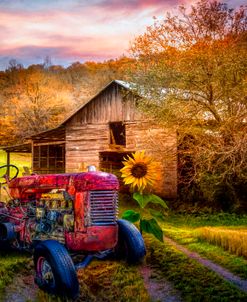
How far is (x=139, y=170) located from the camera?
6938 millimetres

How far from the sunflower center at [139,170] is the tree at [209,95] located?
22.0 ft

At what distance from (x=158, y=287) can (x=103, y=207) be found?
1370 millimetres

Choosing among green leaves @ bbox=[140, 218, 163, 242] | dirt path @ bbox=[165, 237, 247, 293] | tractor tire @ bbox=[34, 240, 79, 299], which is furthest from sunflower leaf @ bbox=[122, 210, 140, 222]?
tractor tire @ bbox=[34, 240, 79, 299]

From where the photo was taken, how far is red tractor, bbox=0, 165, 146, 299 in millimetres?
5218

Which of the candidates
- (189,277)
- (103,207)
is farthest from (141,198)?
(189,277)

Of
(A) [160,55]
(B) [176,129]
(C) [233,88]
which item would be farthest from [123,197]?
(C) [233,88]

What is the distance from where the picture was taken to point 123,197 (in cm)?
2019

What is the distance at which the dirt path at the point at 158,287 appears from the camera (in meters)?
5.31

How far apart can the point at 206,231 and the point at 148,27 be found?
1294cm

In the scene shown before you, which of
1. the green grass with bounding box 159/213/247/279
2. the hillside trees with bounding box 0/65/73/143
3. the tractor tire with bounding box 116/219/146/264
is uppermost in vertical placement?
the hillside trees with bounding box 0/65/73/143

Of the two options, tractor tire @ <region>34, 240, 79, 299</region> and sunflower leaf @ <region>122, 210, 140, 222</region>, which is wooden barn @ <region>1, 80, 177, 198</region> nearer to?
sunflower leaf @ <region>122, 210, 140, 222</region>

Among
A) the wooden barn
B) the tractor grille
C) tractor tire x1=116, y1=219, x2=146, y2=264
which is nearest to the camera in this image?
the tractor grille

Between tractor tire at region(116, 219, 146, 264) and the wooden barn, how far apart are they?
10869 millimetres

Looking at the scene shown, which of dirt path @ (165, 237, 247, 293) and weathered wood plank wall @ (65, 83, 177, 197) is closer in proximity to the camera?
dirt path @ (165, 237, 247, 293)
